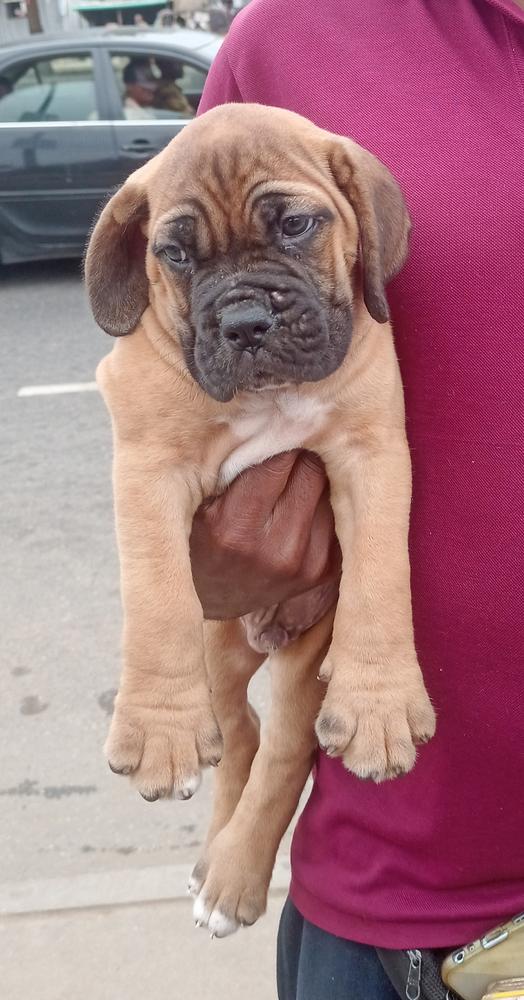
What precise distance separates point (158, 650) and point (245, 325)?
0.60m

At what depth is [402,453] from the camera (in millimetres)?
1991

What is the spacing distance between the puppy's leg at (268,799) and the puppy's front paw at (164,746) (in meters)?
0.39

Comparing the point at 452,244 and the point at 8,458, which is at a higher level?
the point at 452,244

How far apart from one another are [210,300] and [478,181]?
19.6 inches

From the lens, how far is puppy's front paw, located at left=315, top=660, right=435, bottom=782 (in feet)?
6.38

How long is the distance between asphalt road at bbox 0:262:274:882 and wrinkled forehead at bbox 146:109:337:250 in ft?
8.00

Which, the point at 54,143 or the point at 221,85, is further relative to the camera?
the point at 54,143

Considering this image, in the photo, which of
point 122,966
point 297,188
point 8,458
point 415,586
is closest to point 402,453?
point 415,586

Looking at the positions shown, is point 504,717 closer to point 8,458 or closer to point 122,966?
point 122,966

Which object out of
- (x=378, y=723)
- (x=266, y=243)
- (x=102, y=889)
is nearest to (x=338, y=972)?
(x=378, y=723)

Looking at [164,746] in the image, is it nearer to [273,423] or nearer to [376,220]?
[273,423]

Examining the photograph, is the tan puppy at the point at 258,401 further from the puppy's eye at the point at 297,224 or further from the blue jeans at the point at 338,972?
the blue jeans at the point at 338,972

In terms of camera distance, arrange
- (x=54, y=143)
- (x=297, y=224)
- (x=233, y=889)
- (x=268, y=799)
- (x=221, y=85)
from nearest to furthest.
A: (x=297, y=224), (x=221, y=85), (x=268, y=799), (x=233, y=889), (x=54, y=143)

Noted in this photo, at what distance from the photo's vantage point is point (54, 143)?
10.7m
